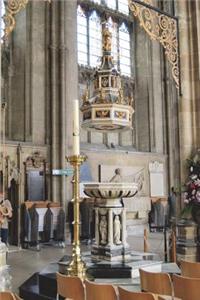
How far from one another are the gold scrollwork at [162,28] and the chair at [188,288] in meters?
5.10

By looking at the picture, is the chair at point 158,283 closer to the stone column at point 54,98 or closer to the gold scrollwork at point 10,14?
the gold scrollwork at point 10,14

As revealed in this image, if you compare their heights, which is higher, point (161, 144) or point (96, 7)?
point (96, 7)

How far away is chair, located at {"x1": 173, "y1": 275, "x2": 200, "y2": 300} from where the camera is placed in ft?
13.0

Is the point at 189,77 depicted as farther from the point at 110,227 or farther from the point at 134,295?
the point at 134,295

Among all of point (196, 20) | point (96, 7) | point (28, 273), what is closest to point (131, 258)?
point (28, 273)

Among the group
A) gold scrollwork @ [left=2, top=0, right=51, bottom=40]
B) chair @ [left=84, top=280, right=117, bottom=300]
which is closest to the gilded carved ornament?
gold scrollwork @ [left=2, top=0, right=51, bottom=40]

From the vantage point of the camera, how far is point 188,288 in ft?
13.1

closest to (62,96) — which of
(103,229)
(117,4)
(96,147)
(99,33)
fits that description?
(96,147)

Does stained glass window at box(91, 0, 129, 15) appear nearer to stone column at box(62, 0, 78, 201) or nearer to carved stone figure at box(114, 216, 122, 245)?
stone column at box(62, 0, 78, 201)

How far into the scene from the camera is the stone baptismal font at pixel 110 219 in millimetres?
7324

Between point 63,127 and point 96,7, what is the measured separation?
668cm

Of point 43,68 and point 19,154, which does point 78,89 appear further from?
Answer: point 19,154

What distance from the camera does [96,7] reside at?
19172 millimetres

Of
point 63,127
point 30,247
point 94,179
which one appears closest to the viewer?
point 30,247
